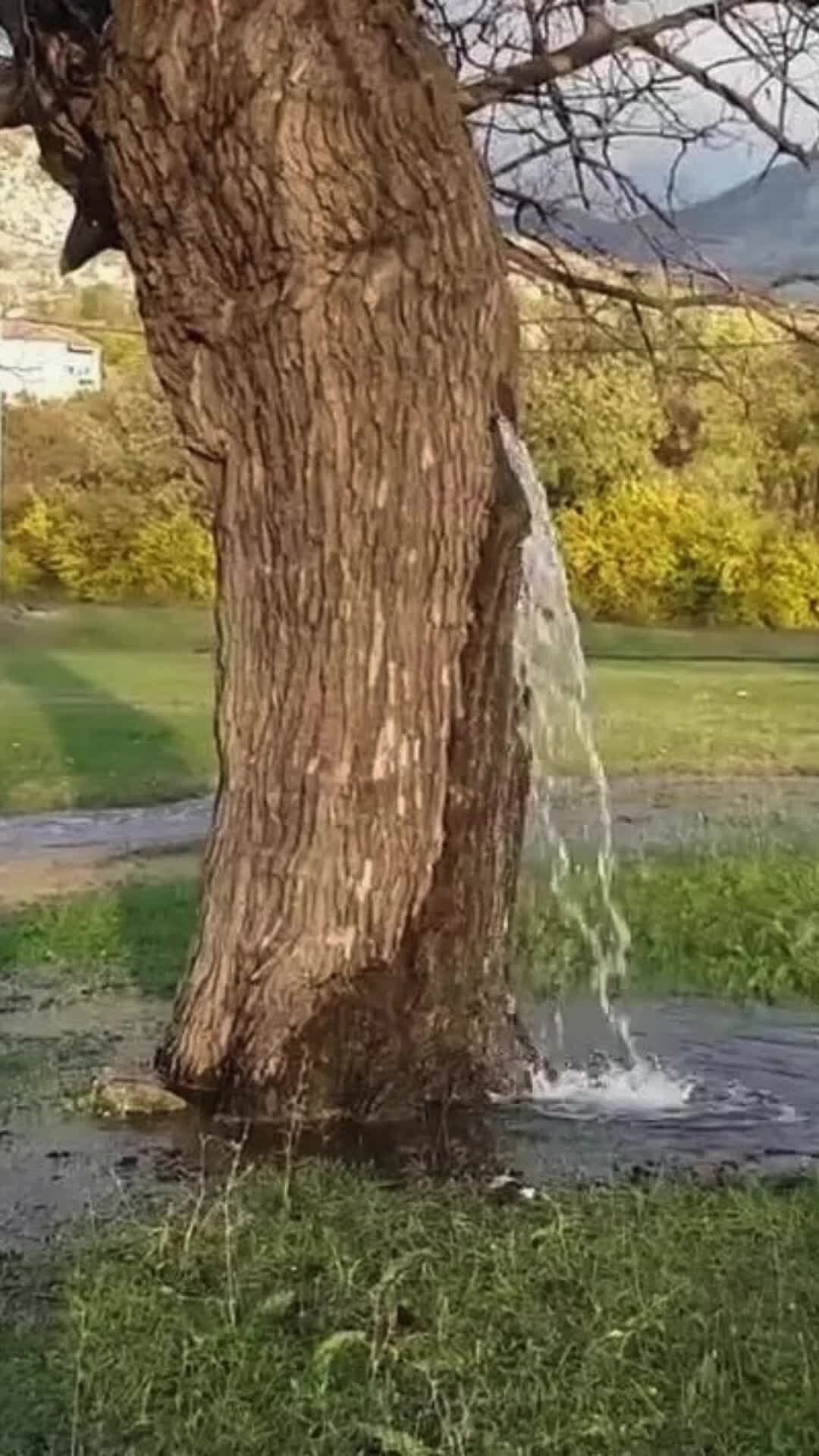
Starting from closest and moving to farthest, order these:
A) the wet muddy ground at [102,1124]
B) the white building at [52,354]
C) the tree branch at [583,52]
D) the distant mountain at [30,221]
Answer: the wet muddy ground at [102,1124] → the tree branch at [583,52] → the distant mountain at [30,221] → the white building at [52,354]

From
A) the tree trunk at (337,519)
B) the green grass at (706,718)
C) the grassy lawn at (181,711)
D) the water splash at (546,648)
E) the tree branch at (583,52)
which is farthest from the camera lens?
the green grass at (706,718)

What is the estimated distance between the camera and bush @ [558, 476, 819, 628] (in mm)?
49531

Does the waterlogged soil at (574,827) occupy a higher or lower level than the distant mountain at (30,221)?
lower

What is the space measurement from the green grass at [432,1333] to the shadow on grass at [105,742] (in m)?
13.4

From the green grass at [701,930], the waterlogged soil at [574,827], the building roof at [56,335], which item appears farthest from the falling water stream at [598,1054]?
the building roof at [56,335]

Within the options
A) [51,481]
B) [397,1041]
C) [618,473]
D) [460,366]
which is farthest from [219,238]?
[51,481]

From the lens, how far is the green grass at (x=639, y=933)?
34.0ft

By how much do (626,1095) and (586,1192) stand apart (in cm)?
159

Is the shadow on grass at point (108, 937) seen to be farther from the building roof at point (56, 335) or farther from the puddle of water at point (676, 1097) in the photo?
the building roof at point (56, 335)

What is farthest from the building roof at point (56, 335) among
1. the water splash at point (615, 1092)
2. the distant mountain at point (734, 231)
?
the water splash at point (615, 1092)

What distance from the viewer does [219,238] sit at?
7348mm

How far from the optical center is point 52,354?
7900 cm

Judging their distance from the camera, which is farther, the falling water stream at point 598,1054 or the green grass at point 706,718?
the green grass at point 706,718

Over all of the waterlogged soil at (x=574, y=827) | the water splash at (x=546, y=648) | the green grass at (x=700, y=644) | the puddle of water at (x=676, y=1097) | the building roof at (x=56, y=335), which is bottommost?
the green grass at (x=700, y=644)
